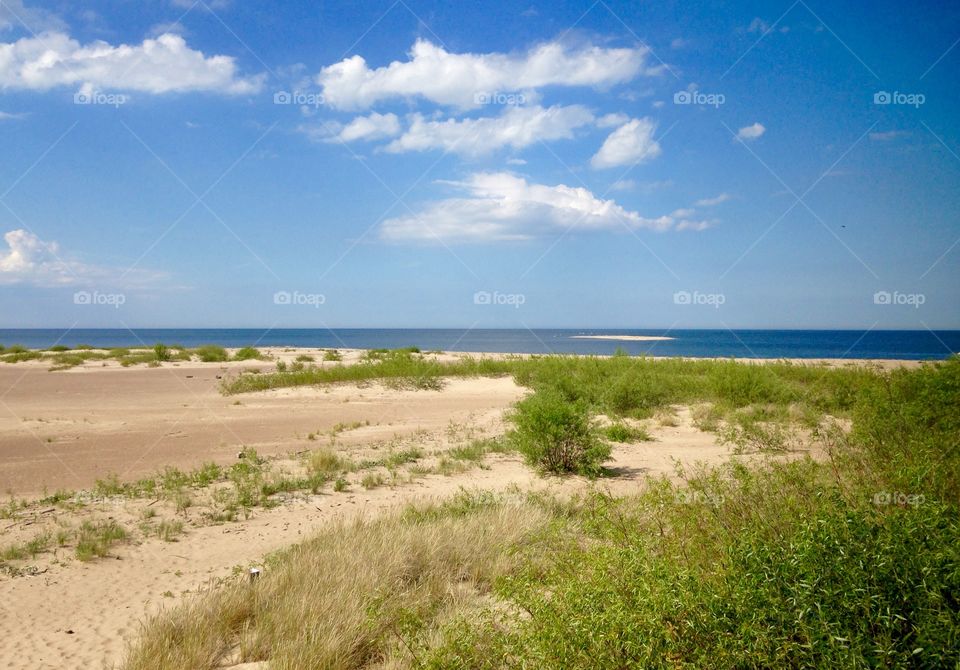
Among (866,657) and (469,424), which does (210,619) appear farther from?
(469,424)

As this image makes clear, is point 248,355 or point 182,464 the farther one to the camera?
point 248,355

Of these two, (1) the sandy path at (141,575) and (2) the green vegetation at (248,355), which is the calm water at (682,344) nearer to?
(1) the sandy path at (141,575)

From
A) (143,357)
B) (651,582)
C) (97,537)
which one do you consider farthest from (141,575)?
(143,357)

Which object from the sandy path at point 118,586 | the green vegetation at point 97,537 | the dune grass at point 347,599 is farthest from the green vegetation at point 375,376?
the dune grass at point 347,599

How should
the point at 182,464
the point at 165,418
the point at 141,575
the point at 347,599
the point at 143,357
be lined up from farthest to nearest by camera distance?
the point at 143,357 < the point at 165,418 < the point at 182,464 < the point at 141,575 < the point at 347,599

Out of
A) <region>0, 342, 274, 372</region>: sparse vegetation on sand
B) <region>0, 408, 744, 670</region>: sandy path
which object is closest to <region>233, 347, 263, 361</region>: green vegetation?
<region>0, 342, 274, 372</region>: sparse vegetation on sand

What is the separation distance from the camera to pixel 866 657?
2.49m
